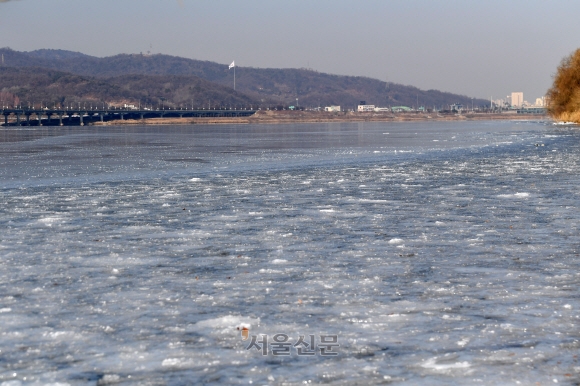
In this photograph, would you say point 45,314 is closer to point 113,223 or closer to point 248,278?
point 248,278

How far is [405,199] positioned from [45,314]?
9.33m

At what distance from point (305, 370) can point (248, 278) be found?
276cm

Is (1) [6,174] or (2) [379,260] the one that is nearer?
(2) [379,260]

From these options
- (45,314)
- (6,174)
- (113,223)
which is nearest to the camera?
(45,314)

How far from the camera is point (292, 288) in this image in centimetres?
733

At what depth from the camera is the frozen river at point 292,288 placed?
17.0 feet

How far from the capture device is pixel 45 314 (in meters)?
6.46

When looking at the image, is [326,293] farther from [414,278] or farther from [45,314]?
[45,314]

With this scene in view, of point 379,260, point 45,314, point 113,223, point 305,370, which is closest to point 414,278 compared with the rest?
point 379,260

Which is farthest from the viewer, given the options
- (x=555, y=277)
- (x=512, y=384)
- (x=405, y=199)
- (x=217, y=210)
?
(x=405, y=199)

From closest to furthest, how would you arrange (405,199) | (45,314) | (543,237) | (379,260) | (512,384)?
(512,384) → (45,314) → (379,260) → (543,237) → (405,199)

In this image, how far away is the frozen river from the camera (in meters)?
5.20

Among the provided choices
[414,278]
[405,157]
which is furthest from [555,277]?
[405,157]

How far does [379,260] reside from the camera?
28.3 ft
